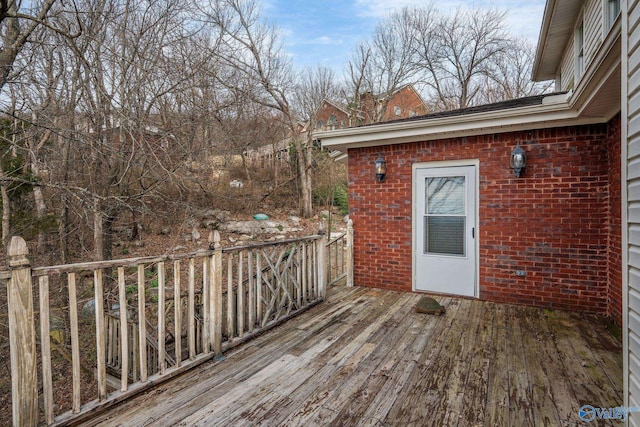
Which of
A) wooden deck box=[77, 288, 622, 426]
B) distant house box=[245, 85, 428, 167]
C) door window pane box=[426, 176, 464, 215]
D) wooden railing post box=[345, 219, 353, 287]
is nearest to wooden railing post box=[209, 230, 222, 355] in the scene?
wooden deck box=[77, 288, 622, 426]

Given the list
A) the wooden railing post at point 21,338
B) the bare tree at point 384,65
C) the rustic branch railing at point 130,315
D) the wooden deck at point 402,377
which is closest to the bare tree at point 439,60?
the bare tree at point 384,65

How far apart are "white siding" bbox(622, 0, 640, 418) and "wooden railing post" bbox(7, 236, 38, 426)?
2832 mm

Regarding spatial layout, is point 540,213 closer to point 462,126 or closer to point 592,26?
point 462,126

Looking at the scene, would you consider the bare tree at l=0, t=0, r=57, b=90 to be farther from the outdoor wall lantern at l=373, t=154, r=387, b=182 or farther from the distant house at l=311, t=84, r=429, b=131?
the distant house at l=311, t=84, r=429, b=131

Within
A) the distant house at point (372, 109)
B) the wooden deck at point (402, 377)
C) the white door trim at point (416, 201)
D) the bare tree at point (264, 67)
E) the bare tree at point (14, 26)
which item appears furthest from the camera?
the distant house at point (372, 109)

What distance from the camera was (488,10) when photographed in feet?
46.1

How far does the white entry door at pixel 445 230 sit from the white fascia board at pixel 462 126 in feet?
1.74

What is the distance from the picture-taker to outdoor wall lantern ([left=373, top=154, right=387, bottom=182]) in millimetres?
4852

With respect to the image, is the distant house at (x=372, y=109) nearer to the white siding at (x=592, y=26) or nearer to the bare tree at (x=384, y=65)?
the bare tree at (x=384, y=65)

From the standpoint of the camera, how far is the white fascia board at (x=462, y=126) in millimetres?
3605

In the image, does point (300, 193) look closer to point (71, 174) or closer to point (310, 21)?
point (310, 21)

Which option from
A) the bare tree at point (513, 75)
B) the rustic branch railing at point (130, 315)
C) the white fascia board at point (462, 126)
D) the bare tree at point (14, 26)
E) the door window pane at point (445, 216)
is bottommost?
the rustic branch railing at point (130, 315)

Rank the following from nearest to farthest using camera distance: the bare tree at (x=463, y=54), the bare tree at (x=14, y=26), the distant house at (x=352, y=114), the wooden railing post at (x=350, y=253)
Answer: the bare tree at (x=14, y=26)
the wooden railing post at (x=350, y=253)
the distant house at (x=352, y=114)
the bare tree at (x=463, y=54)

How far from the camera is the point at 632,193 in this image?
1534 millimetres
